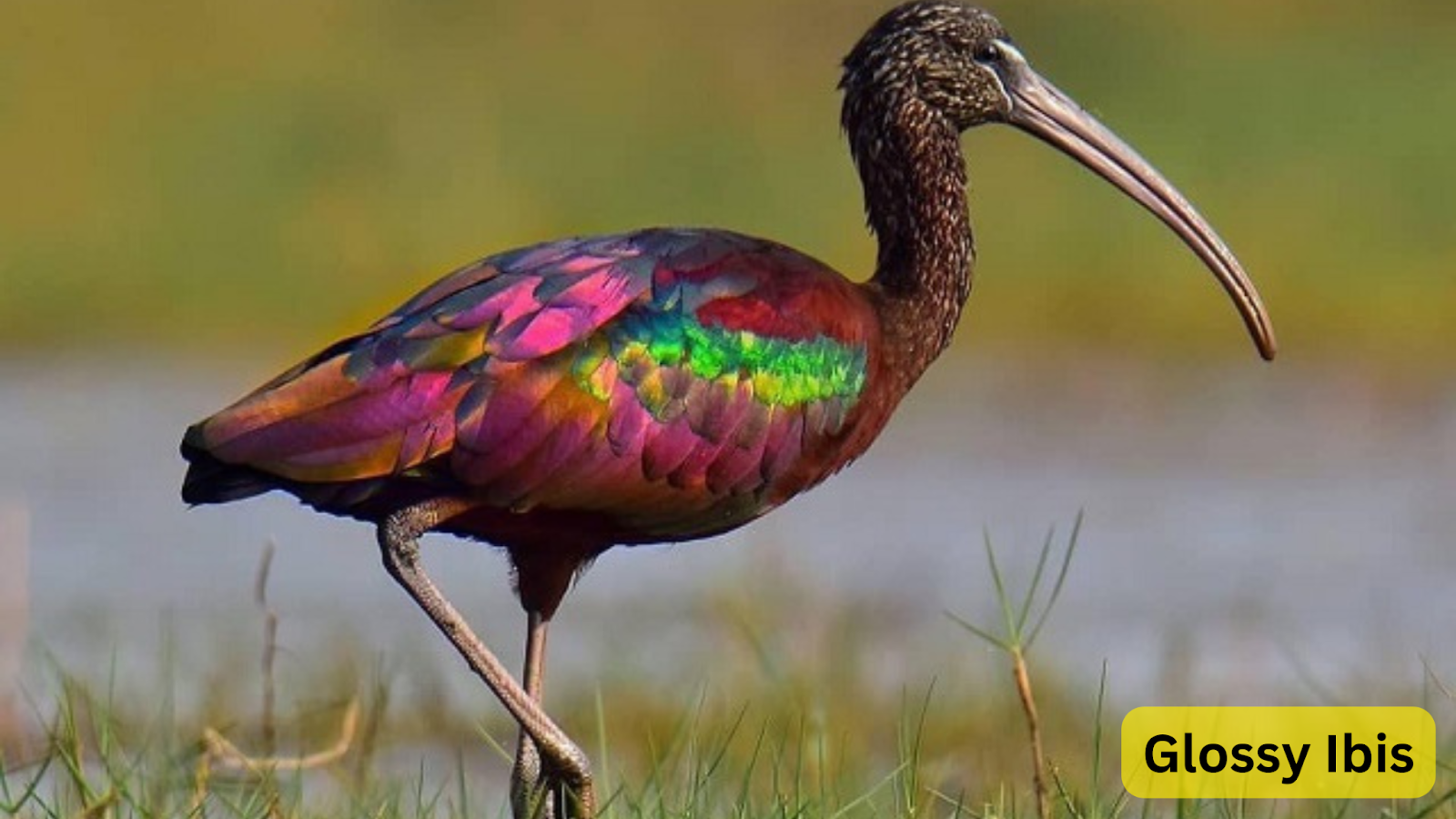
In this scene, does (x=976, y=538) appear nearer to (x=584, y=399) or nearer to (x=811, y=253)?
(x=811, y=253)

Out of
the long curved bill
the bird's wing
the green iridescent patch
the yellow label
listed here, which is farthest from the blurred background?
the bird's wing

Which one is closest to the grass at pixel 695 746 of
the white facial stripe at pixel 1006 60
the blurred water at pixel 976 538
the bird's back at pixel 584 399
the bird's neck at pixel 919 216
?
the blurred water at pixel 976 538

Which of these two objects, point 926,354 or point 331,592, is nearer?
point 926,354

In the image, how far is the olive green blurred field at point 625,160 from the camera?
18156 mm

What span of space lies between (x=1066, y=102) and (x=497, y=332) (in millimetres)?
1385

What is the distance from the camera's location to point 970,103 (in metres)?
7.24

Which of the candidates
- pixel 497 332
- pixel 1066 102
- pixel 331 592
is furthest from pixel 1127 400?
pixel 497 332

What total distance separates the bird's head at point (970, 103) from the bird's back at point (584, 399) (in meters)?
0.42

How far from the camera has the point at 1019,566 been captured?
1130 cm

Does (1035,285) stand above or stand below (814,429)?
above

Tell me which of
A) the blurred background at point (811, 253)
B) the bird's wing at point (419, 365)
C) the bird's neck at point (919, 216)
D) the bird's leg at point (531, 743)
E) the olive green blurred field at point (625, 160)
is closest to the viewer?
the bird's wing at point (419, 365)

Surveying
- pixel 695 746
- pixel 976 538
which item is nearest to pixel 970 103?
pixel 695 746

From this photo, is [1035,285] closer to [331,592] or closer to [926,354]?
[331,592]

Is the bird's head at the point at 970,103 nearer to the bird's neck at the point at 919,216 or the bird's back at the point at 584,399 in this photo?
the bird's neck at the point at 919,216
